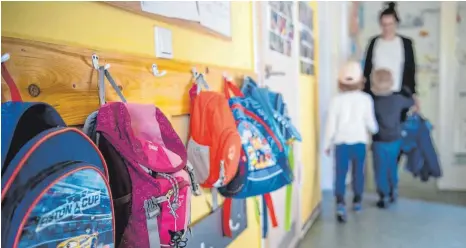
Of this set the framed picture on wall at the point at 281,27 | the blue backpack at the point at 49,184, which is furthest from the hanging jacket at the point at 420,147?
the blue backpack at the point at 49,184

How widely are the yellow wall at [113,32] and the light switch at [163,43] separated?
0.02m

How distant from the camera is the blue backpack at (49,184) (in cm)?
56

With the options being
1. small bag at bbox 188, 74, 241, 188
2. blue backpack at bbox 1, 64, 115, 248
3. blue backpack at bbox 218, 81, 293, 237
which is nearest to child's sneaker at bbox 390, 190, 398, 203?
blue backpack at bbox 218, 81, 293, 237

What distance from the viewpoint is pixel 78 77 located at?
851 millimetres

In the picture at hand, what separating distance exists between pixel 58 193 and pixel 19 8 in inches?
12.2

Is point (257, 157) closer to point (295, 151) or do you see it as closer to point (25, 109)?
point (25, 109)

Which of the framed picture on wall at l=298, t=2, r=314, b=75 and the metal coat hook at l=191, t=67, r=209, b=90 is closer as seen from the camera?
the metal coat hook at l=191, t=67, r=209, b=90

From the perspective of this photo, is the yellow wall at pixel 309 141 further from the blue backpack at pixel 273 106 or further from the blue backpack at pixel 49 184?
the blue backpack at pixel 49 184

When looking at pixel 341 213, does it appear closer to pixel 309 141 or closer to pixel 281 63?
pixel 309 141

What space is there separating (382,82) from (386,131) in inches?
14.8

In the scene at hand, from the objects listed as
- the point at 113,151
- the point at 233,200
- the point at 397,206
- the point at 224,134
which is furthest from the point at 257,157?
the point at 397,206

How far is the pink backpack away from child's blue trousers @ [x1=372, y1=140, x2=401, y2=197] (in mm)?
2950

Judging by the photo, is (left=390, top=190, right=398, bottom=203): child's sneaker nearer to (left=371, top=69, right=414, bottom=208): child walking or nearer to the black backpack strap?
(left=371, top=69, right=414, bottom=208): child walking

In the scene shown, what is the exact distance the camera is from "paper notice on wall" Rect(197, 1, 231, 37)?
140 centimetres
